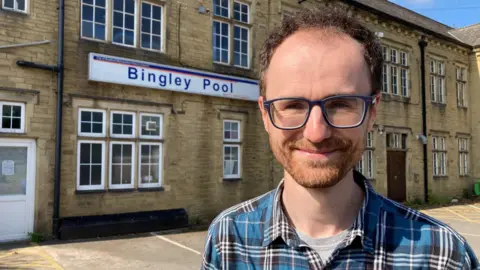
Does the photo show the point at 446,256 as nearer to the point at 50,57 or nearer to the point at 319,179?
the point at 319,179

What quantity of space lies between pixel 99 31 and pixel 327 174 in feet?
29.9

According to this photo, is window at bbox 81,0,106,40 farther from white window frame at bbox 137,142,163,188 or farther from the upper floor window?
white window frame at bbox 137,142,163,188

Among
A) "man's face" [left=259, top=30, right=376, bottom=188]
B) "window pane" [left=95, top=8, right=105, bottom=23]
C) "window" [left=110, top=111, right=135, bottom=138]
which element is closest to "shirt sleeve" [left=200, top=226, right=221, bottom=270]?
"man's face" [left=259, top=30, right=376, bottom=188]

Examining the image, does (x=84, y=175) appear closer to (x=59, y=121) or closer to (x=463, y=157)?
(x=59, y=121)

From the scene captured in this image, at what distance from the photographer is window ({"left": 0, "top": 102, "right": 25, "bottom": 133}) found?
7930 millimetres

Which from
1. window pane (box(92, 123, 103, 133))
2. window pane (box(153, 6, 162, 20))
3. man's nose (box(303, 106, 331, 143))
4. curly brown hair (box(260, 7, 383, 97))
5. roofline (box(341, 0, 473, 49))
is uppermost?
roofline (box(341, 0, 473, 49))

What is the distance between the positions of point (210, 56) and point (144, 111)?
2.57m

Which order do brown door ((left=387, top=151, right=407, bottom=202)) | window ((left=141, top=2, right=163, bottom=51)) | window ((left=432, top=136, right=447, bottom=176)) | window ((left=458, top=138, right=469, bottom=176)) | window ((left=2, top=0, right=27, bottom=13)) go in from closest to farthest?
1. window ((left=2, top=0, right=27, bottom=13))
2. window ((left=141, top=2, right=163, bottom=51))
3. brown door ((left=387, top=151, right=407, bottom=202))
4. window ((left=432, top=136, right=447, bottom=176))
5. window ((left=458, top=138, right=469, bottom=176))

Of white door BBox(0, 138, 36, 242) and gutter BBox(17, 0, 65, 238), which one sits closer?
white door BBox(0, 138, 36, 242)

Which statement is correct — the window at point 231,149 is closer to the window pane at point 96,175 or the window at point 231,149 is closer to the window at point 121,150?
the window at point 121,150

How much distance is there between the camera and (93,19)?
9.19m

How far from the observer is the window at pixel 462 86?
20047mm

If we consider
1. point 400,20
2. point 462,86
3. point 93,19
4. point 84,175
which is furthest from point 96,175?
point 462,86

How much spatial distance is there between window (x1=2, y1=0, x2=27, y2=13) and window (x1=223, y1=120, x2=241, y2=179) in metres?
5.59
